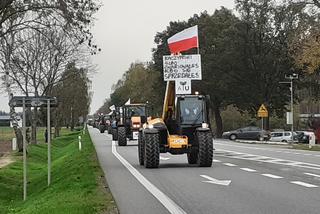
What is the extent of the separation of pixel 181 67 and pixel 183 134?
9.13 feet

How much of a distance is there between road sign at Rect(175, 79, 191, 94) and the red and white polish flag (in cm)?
152

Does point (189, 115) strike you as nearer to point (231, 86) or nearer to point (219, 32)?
point (231, 86)

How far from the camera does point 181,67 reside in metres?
23.5

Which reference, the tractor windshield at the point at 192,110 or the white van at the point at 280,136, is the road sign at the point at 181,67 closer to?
the tractor windshield at the point at 192,110

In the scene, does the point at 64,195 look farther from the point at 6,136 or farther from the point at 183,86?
the point at 6,136

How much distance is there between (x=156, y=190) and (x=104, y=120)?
73687mm

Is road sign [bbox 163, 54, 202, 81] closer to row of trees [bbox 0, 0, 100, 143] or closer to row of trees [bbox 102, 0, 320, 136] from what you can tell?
row of trees [bbox 0, 0, 100, 143]

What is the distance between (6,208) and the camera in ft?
57.2

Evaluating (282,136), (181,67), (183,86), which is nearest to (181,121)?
(183,86)

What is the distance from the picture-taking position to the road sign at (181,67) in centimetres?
2330

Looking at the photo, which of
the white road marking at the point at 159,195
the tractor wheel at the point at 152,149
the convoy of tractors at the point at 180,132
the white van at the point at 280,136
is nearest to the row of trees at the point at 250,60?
the white van at the point at 280,136

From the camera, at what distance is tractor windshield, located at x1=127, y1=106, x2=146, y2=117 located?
42.4m

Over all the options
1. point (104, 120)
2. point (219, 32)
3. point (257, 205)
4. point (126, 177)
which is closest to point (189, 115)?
point (126, 177)

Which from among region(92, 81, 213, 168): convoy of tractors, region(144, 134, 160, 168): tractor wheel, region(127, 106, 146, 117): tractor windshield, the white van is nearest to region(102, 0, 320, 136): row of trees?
the white van
